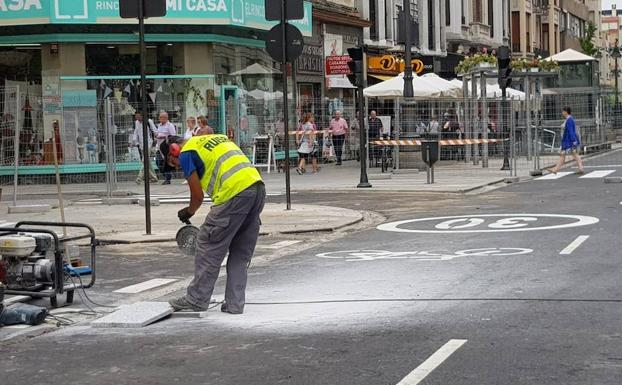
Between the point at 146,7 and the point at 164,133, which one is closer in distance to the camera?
the point at 146,7

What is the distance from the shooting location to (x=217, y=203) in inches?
362

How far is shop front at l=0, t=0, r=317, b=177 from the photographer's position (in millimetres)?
27047

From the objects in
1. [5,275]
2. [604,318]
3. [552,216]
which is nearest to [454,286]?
[604,318]

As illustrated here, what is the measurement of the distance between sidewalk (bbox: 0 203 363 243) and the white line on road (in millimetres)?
7857

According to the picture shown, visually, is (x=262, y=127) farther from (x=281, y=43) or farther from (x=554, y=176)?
(x=281, y=43)

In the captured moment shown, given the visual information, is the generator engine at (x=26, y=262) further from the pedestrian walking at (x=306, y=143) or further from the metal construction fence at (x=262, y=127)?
the pedestrian walking at (x=306, y=143)

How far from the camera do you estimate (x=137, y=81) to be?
2861 cm

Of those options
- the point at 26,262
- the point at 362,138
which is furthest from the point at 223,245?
the point at 362,138

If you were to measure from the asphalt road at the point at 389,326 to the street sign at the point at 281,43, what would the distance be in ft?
16.6

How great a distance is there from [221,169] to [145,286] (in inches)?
95.3

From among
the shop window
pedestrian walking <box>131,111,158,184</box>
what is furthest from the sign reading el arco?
pedestrian walking <box>131,111,158,184</box>

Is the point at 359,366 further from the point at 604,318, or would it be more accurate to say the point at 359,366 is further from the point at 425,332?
the point at 604,318

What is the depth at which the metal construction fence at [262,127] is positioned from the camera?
26.6 m

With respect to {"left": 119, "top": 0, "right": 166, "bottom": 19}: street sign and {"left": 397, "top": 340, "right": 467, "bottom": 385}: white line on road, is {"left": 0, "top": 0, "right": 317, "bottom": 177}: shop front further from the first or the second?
{"left": 397, "top": 340, "right": 467, "bottom": 385}: white line on road
